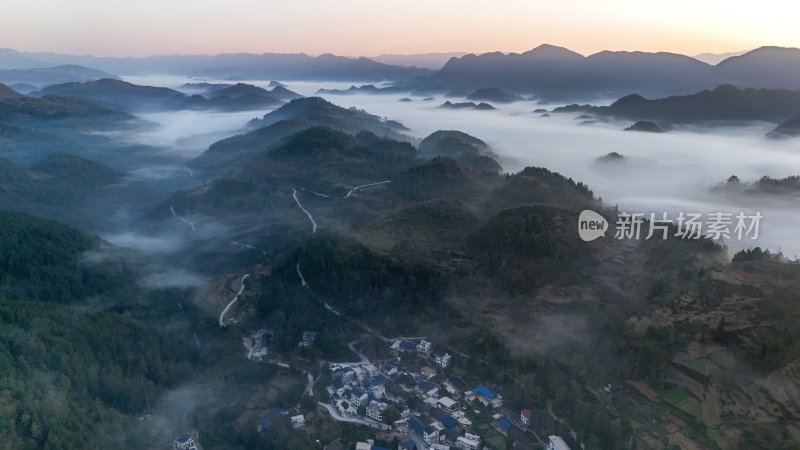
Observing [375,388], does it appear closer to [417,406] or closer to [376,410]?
[376,410]

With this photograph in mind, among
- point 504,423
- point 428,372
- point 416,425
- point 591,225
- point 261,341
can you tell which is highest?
point 591,225

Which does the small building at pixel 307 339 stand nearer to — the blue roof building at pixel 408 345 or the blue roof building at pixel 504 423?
the blue roof building at pixel 408 345

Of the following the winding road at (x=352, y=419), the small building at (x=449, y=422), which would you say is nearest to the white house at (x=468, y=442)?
the small building at (x=449, y=422)

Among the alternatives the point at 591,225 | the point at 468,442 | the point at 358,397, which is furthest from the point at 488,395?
the point at 591,225

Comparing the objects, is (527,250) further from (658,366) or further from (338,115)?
(338,115)

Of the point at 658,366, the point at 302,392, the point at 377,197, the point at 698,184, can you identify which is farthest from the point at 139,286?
the point at 698,184

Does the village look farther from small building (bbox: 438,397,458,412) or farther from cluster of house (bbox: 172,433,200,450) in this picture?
cluster of house (bbox: 172,433,200,450)
